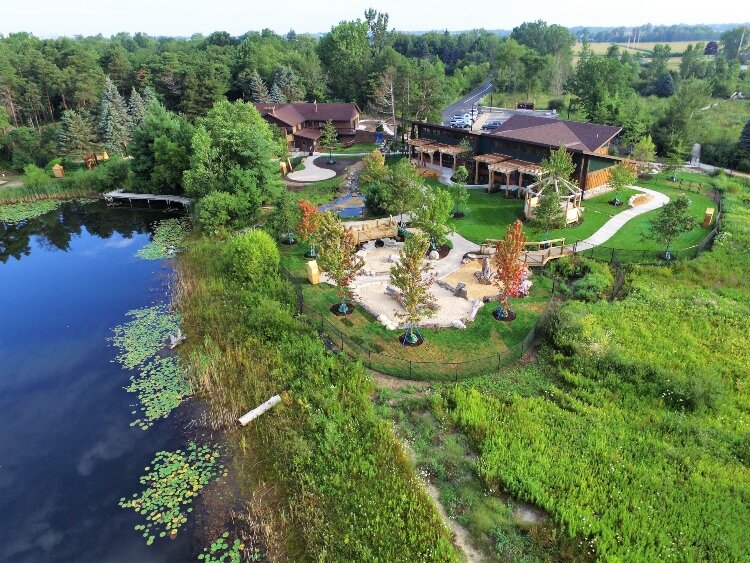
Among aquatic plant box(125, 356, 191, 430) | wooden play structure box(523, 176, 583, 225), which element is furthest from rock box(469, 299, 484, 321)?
aquatic plant box(125, 356, 191, 430)

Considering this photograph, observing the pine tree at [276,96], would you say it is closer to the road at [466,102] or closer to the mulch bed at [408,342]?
the road at [466,102]

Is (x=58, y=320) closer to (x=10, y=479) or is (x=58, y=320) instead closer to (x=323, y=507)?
(x=10, y=479)

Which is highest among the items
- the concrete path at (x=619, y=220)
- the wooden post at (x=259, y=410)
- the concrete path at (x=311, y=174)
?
the concrete path at (x=311, y=174)

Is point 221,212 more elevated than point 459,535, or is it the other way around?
point 221,212

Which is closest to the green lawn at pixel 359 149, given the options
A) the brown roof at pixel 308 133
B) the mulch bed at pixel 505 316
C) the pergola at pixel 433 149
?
the brown roof at pixel 308 133

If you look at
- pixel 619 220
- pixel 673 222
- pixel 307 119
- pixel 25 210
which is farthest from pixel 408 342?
pixel 307 119

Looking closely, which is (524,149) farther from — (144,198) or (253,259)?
(144,198)

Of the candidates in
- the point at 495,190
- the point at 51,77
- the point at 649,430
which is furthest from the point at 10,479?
the point at 51,77
